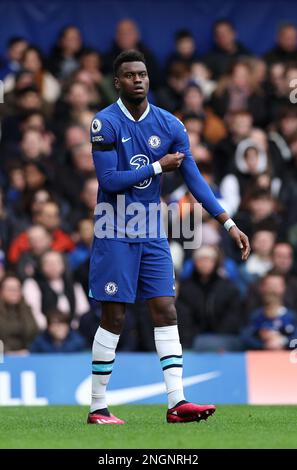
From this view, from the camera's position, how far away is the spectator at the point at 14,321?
43.9ft

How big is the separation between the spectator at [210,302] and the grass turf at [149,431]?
331cm

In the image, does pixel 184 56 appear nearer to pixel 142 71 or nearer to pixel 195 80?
pixel 195 80

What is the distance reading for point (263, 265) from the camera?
48.3ft

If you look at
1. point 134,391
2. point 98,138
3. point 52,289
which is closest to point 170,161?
point 98,138

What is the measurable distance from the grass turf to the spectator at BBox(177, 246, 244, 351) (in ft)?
10.9

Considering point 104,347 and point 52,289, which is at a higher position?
point 52,289

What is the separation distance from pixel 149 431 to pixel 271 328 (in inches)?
209

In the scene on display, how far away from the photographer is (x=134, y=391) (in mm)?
12578

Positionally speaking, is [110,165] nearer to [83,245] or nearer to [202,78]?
[83,245]

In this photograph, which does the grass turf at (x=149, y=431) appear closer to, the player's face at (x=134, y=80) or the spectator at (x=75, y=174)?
the player's face at (x=134, y=80)

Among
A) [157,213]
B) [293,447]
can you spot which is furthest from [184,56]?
[293,447]

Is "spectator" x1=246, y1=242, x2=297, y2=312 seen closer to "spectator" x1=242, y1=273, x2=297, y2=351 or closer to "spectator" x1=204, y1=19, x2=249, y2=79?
"spectator" x1=242, y1=273, x2=297, y2=351

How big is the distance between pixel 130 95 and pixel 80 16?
10.2 m
